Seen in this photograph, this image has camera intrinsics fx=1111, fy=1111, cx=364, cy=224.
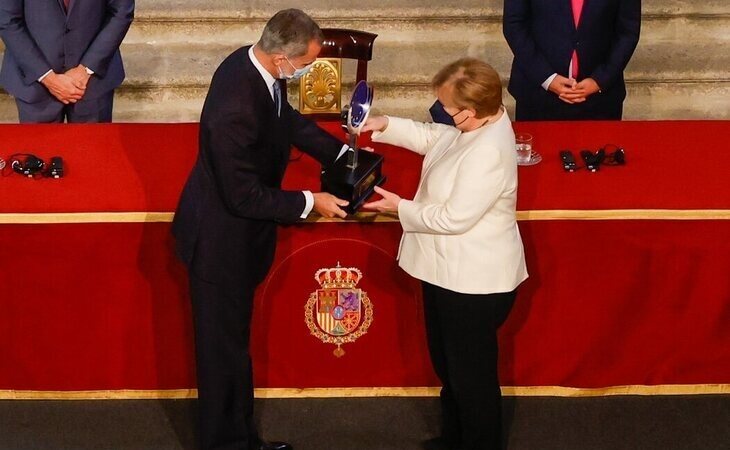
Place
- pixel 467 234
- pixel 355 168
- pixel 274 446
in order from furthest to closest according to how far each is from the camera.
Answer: pixel 274 446 → pixel 355 168 → pixel 467 234

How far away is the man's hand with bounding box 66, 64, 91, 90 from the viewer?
214 inches

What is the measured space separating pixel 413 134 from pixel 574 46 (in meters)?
1.64

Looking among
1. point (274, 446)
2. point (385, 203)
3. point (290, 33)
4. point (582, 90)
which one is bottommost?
point (274, 446)

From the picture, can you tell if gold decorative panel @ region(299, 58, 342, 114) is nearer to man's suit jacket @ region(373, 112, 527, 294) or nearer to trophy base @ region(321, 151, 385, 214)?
trophy base @ region(321, 151, 385, 214)

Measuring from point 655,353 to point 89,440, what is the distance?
7.60 ft

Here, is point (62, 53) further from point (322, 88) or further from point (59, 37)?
point (322, 88)

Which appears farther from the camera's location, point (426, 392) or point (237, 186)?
point (426, 392)

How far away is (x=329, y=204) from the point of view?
12.7 ft

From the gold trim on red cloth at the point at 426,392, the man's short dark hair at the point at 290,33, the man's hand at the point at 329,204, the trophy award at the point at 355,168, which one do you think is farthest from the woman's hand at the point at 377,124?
the gold trim on red cloth at the point at 426,392

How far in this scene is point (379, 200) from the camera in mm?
4035

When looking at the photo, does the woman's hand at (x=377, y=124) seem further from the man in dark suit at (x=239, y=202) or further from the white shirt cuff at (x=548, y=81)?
the white shirt cuff at (x=548, y=81)

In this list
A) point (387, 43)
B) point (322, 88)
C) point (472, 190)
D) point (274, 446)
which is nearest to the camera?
point (472, 190)

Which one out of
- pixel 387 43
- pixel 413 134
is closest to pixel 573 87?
pixel 413 134

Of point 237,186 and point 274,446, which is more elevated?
point 237,186
